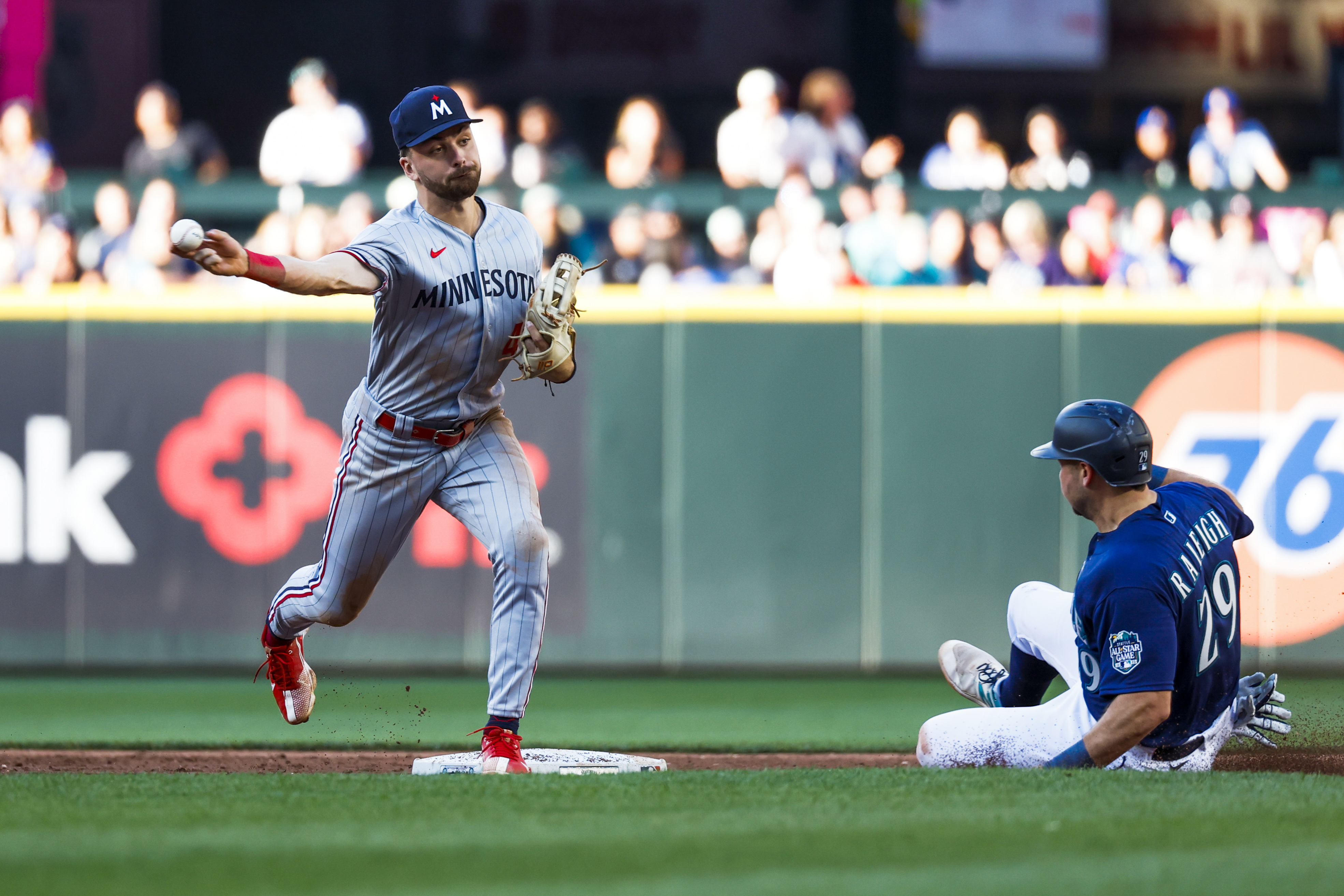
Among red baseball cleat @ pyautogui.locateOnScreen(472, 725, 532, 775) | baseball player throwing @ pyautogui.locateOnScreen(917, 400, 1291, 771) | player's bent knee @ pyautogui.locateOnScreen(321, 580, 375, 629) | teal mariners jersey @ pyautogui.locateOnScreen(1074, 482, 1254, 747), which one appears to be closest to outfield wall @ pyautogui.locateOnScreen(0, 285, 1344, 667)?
player's bent knee @ pyautogui.locateOnScreen(321, 580, 375, 629)

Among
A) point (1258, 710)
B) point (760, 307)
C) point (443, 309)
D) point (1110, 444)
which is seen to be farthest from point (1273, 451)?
point (443, 309)

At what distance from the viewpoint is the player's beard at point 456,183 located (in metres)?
4.57

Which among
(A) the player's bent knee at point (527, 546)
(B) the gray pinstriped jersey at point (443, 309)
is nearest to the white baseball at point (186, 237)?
(B) the gray pinstriped jersey at point (443, 309)

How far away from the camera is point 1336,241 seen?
901cm

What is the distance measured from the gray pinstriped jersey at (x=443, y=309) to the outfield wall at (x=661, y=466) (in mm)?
3499

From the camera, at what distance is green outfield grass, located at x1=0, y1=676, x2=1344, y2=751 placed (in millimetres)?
5992

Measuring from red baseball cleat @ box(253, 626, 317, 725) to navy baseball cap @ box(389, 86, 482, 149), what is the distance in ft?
5.31

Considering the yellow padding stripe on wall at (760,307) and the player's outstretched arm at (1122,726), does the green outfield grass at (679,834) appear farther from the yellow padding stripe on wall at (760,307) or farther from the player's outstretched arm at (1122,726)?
the yellow padding stripe on wall at (760,307)

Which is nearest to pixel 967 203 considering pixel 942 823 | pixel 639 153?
pixel 639 153

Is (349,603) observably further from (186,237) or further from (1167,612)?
(1167,612)

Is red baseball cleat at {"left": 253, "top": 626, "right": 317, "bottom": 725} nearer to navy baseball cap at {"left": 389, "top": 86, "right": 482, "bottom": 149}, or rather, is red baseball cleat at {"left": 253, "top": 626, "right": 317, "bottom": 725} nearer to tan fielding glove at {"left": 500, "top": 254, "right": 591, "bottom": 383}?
tan fielding glove at {"left": 500, "top": 254, "right": 591, "bottom": 383}

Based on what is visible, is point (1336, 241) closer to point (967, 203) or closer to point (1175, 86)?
point (967, 203)

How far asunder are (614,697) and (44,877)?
14.9ft

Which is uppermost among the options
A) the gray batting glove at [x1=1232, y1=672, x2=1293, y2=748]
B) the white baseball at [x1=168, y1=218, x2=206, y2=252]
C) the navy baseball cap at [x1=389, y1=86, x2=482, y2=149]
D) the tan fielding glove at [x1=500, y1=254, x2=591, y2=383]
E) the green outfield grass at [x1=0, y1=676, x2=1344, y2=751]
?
the navy baseball cap at [x1=389, y1=86, x2=482, y2=149]
